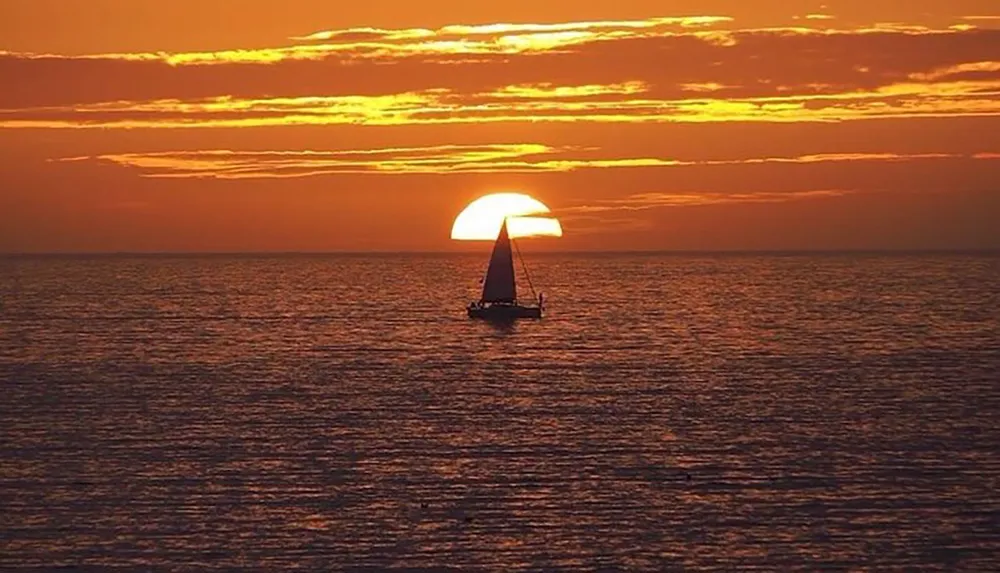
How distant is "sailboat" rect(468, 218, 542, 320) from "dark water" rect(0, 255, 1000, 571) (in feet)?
81.3

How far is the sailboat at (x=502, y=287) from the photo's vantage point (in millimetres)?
163375

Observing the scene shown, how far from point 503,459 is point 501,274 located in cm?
9079

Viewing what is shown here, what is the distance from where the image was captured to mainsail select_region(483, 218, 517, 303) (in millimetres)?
163125

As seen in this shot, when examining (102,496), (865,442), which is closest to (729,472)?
(865,442)

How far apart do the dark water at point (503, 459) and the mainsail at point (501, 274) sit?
24573mm

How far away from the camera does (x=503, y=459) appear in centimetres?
7625

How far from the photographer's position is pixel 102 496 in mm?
65562

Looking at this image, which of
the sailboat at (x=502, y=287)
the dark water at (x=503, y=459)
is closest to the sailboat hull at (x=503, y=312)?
the sailboat at (x=502, y=287)

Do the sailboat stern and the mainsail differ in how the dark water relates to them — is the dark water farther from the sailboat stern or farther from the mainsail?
the sailboat stern

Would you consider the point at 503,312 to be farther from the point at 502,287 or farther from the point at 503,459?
the point at 503,459

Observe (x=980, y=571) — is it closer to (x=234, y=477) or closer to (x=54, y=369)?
(x=234, y=477)

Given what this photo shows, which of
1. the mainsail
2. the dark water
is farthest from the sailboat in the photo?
the dark water

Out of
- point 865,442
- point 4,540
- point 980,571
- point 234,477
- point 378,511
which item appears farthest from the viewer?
point 865,442

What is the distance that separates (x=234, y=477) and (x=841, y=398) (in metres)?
47.4
